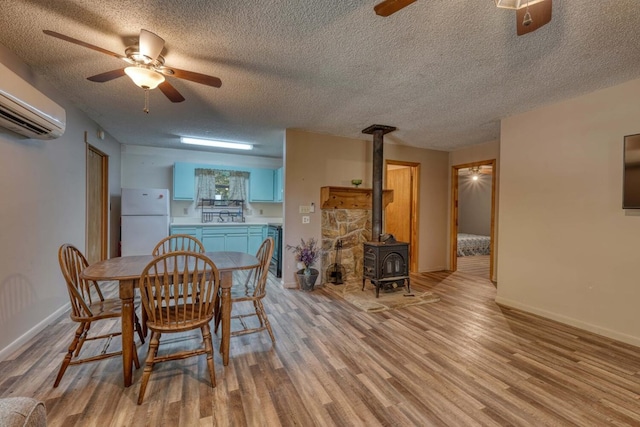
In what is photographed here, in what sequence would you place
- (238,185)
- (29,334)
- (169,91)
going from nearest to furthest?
1. (169,91)
2. (29,334)
3. (238,185)

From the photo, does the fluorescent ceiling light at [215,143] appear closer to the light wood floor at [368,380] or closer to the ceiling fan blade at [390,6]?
the light wood floor at [368,380]

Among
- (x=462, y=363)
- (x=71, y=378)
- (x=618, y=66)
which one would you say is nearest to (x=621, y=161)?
(x=618, y=66)

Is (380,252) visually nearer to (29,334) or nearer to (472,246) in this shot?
(29,334)

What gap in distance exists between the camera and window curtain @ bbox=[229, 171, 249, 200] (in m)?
5.92

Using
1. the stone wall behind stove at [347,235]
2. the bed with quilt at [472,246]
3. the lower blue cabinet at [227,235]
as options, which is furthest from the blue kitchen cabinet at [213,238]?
the bed with quilt at [472,246]

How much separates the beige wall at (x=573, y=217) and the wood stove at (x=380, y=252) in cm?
123

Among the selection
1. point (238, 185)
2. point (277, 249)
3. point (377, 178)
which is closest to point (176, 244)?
point (277, 249)

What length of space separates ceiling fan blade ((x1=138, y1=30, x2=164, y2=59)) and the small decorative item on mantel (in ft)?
9.40

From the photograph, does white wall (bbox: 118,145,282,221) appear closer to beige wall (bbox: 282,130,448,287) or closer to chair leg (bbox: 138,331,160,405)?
beige wall (bbox: 282,130,448,287)

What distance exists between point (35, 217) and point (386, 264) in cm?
390

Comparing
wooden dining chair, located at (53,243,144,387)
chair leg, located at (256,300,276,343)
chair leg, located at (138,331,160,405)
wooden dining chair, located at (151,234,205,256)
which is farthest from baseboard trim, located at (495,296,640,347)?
wooden dining chair, located at (53,243,144,387)

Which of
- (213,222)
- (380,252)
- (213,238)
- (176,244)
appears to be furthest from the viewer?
(213,222)

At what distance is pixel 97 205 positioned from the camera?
4.29m

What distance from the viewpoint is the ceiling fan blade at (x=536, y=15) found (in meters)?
1.29
